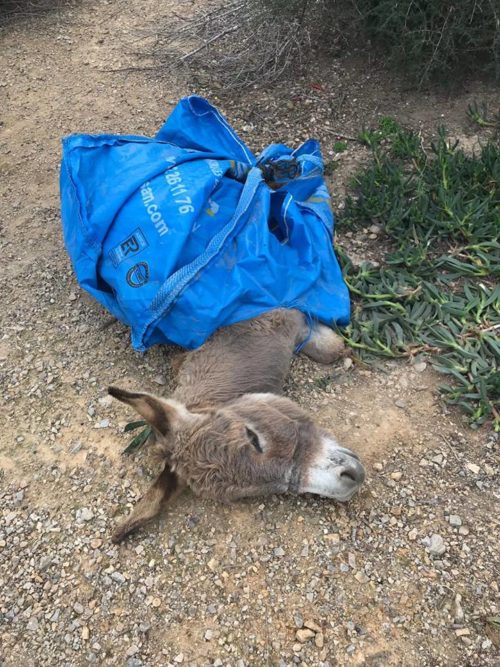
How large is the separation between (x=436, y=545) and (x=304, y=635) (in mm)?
848

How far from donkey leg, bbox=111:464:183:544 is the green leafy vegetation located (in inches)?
62.5

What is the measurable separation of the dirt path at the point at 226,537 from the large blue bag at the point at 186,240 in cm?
54

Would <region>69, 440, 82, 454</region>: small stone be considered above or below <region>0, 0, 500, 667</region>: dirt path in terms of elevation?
above

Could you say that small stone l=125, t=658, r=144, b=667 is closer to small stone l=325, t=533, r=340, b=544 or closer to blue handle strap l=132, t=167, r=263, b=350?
small stone l=325, t=533, r=340, b=544

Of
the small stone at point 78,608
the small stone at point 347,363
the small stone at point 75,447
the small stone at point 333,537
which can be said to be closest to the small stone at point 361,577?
the small stone at point 333,537

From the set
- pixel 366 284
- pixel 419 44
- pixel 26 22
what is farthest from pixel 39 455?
pixel 26 22

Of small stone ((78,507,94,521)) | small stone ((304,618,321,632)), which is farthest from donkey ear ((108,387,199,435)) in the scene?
small stone ((304,618,321,632))

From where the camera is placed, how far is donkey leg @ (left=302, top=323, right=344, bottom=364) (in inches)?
161

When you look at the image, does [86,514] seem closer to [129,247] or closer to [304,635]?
[304,635]

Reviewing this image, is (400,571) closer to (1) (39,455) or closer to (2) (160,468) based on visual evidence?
(2) (160,468)

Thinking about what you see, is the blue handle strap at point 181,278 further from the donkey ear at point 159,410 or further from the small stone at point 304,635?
the small stone at point 304,635

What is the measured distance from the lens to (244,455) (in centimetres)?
320

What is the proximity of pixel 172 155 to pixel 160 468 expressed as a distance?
220 cm

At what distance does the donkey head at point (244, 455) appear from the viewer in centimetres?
319
